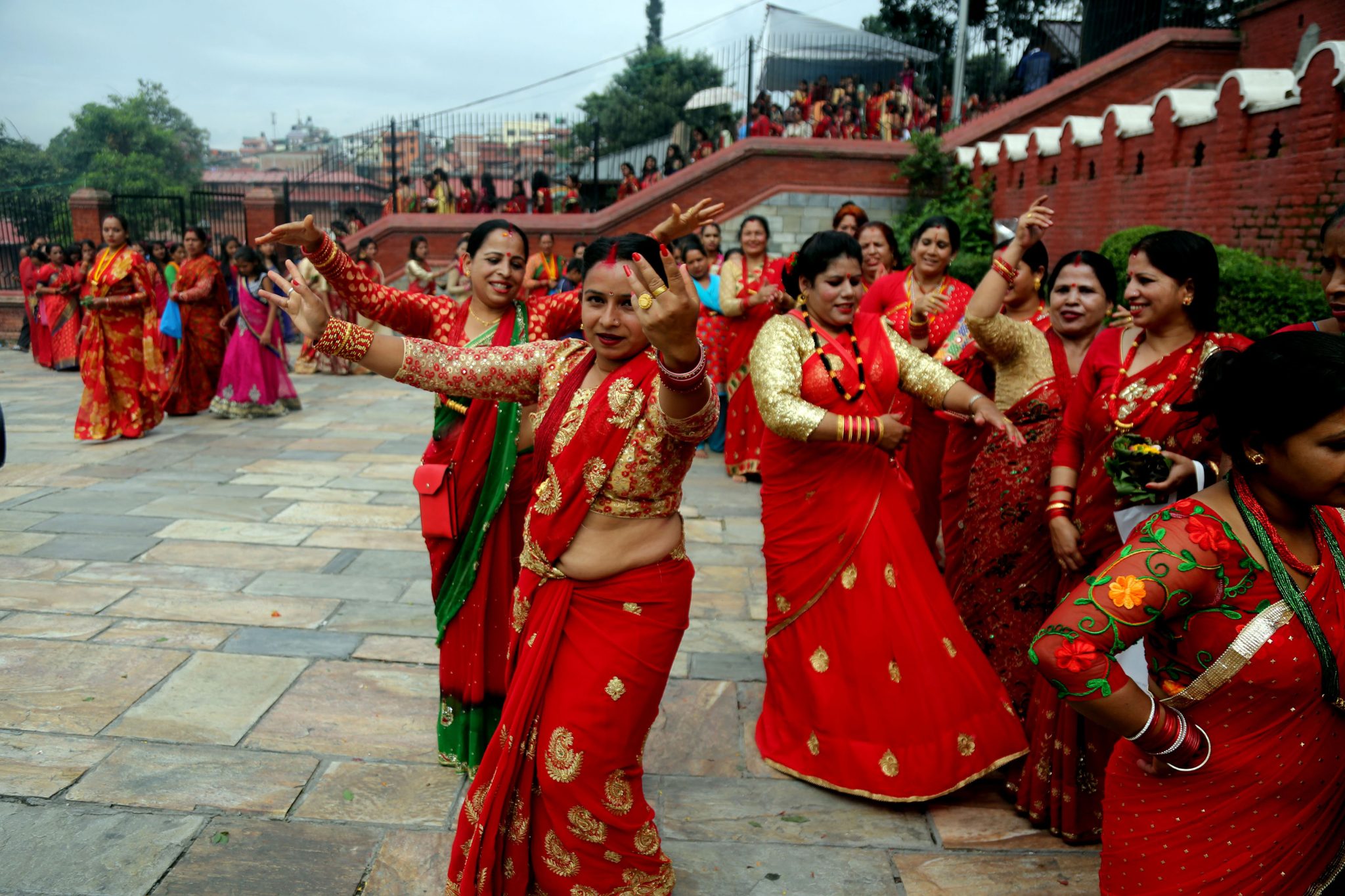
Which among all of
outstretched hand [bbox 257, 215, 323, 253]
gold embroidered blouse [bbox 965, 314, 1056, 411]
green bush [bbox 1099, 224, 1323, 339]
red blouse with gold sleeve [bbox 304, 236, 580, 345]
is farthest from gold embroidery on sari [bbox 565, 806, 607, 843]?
green bush [bbox 1099, 224, 1323, 339]

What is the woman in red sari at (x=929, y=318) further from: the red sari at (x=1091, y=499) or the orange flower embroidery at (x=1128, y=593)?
the orange flower embroidery at (x=1128, y=593)

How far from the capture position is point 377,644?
4410 mm

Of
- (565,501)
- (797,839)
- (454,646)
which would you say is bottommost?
(797,839)

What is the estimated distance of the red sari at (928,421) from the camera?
479 centimetres

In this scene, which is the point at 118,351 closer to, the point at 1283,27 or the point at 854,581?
the point at 854,581

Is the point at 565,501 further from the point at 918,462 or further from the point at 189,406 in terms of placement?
the point at 189,406

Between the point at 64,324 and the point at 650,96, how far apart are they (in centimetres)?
3246

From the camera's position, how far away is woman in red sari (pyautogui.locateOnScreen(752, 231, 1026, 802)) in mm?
3203

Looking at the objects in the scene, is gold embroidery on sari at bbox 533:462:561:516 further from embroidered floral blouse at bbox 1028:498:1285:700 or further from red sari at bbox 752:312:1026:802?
embroidered floral blouse at bbox 1028:498:1285:700

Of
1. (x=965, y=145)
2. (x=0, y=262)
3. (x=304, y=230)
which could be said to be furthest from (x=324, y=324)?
(x=0, y=262)

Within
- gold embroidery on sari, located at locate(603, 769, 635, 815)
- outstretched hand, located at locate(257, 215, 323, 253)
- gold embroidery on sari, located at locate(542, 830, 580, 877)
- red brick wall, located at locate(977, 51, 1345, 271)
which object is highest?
red brick wall, located at locate(977, 51, 1345, 271)

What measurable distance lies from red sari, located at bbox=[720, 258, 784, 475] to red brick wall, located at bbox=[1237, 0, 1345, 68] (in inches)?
306

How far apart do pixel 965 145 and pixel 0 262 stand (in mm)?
17173

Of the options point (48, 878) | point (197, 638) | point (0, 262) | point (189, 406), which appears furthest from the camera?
point (0, 262)
